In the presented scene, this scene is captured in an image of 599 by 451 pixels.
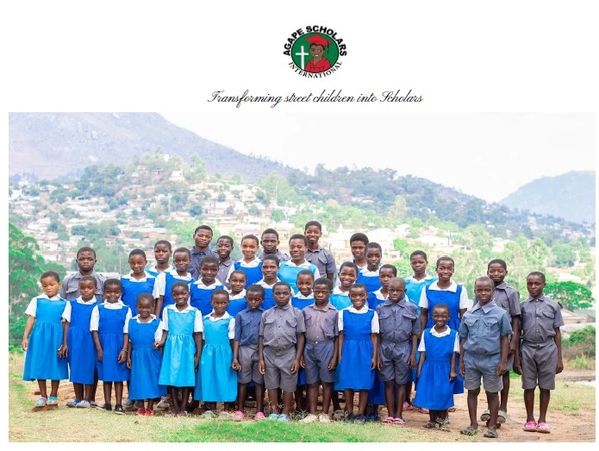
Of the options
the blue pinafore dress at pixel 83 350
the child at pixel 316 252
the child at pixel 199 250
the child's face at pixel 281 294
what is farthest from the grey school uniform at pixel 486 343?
the blue pinafore dress at pixel 83 350

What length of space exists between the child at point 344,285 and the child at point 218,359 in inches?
37.6

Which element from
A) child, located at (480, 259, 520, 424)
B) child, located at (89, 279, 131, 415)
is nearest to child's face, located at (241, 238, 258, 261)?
child, located at (89, 279, 131, 415)

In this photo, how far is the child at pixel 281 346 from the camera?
845 centimetres

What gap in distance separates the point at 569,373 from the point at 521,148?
4825 cm

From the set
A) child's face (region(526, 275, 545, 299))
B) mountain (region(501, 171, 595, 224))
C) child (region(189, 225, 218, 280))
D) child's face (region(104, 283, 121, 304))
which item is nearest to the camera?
child's face (region(526, 275, 545, 299))

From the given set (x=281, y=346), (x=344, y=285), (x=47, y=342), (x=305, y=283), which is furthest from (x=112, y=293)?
(x=344, y=285)

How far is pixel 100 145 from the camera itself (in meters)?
68.8

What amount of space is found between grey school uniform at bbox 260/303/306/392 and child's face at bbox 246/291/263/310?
0.43 ft

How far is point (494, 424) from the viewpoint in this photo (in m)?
8.26

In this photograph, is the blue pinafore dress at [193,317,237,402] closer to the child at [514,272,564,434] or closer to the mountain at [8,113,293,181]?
the child at [514,272,564,434]

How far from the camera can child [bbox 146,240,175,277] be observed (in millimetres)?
9025

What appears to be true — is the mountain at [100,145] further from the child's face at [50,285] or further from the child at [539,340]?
the child at [539,340]

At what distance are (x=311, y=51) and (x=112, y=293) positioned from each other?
3.22 metres

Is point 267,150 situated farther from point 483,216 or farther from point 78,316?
point 78,316
